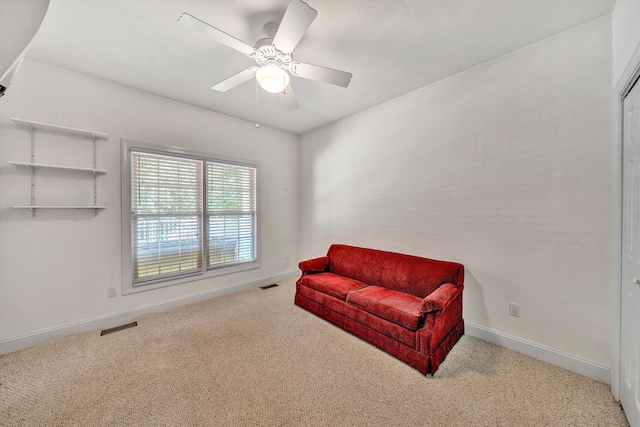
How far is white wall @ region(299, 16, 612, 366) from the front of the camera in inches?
71.0

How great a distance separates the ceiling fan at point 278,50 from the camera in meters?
1.39

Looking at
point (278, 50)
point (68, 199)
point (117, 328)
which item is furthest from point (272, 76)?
point (117, 328)

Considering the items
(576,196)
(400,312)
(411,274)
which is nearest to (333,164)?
(411,274)

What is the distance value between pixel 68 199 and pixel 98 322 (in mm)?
1359

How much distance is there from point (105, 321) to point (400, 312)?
316 centimetres

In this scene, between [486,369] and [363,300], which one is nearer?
[486,369]

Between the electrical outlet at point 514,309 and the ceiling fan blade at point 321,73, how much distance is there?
2470mm

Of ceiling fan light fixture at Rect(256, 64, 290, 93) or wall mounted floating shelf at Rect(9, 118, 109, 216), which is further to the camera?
wall mounted floating shelf at Rect(9, 118, 109, 216)

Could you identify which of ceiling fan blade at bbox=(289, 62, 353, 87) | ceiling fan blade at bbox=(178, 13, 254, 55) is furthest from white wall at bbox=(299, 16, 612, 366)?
ceiling fan blade at bbox=(178, 13, 254, 55)

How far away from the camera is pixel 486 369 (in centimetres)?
189

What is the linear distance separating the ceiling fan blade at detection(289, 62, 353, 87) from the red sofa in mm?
1939

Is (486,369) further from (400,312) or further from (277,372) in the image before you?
(277,372)

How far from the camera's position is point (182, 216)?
3.23 m

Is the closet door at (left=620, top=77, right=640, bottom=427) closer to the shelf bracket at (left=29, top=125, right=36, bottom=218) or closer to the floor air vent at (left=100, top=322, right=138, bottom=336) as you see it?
the floor air vent at (left=100, top=322, right=138, bottom=336)
